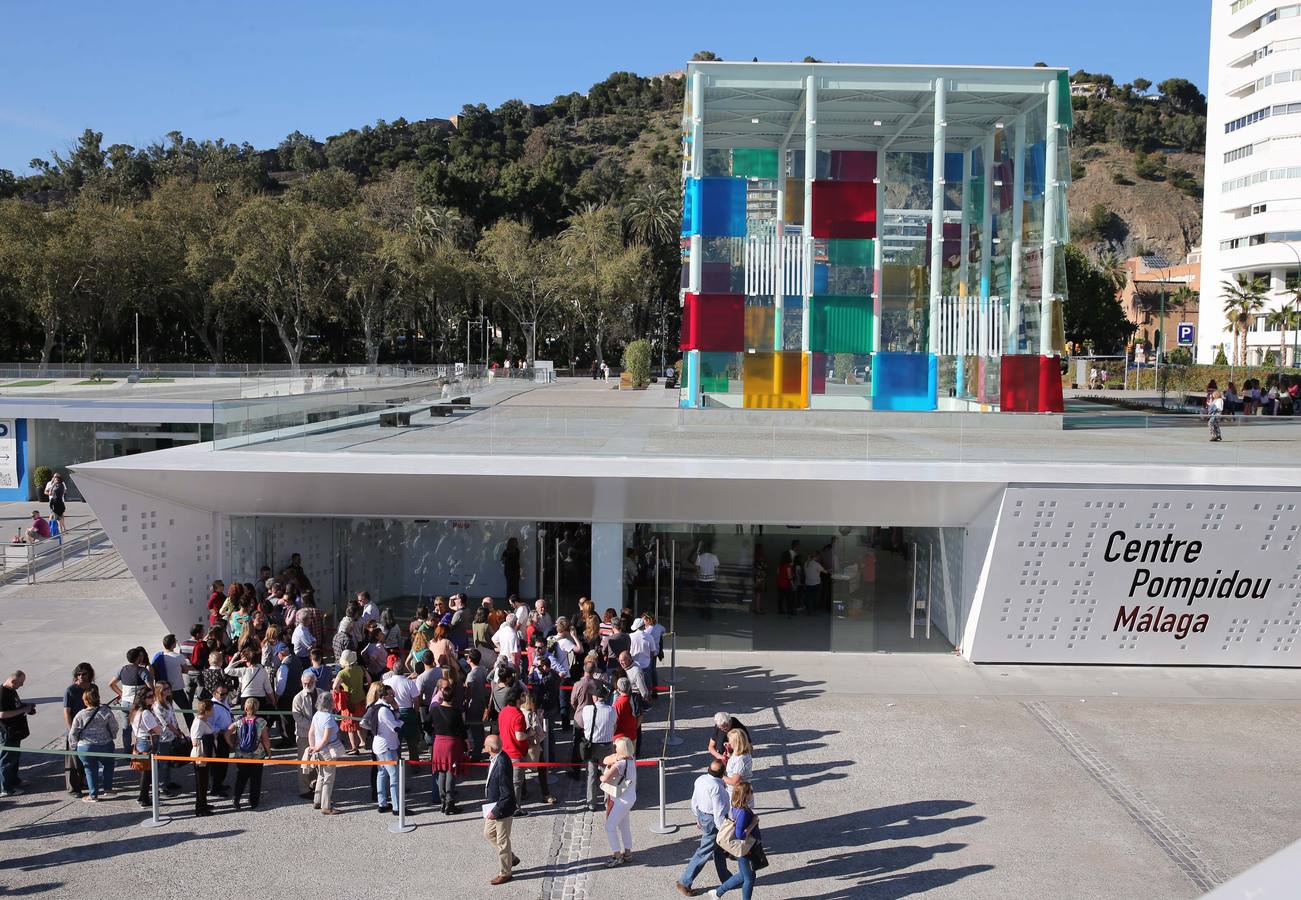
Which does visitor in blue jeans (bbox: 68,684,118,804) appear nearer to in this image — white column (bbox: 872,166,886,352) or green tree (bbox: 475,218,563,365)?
white column (bbox: 872,166,886,352)

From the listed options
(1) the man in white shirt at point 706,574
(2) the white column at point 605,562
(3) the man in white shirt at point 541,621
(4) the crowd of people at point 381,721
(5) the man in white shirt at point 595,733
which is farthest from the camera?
(1) the man in white shirt at point 706,574

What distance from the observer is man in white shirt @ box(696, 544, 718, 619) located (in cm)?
1742

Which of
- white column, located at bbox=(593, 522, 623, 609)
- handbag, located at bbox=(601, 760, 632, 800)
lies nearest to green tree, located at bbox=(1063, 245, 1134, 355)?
white column, located at bbox=(593, 522, 623, 609)

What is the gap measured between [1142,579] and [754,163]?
1592cm

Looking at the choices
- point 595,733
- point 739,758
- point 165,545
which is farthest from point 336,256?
point 739,758

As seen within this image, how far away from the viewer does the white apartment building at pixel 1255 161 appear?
63094 mm

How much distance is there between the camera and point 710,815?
8.62 meters

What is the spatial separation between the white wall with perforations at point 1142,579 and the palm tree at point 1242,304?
56321 mm

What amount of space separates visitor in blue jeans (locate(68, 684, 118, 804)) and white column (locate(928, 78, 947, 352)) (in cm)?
1996

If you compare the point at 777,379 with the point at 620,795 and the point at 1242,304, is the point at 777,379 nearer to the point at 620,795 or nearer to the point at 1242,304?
the point at 620,795

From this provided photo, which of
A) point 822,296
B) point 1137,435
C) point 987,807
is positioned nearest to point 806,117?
point 822,296

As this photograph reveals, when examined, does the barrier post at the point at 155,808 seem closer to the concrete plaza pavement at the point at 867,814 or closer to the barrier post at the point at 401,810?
the concrete plaza pavement at the point at 867,814

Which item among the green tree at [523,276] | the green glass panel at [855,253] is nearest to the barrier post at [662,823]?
the green glass panel at [855,253]

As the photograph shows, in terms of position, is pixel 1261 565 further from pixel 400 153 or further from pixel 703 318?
pixel 400 153
